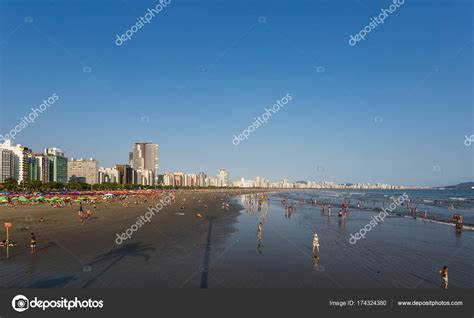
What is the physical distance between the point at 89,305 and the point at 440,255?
75.4 feet

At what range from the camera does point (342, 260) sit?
19.7 m

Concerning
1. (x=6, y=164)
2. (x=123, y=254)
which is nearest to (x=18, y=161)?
(x=6, y=164)

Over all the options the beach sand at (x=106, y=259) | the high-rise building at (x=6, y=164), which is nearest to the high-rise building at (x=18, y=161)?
the high-rise building at (x=6, y=164)

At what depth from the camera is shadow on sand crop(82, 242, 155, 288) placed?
1748cm

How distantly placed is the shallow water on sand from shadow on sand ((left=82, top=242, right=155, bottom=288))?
15.3 ft

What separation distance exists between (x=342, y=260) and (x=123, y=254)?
45.4 ft

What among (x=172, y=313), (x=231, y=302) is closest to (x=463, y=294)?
(x=231, y=302)

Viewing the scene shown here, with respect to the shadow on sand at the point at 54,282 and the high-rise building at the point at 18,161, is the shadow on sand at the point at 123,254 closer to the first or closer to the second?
the shadow on sand at the point at 54,282

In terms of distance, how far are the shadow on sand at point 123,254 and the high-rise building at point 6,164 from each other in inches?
7957

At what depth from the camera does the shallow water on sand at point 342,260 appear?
50.6 ft

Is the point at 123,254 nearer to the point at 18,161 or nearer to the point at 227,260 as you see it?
the point at 227,260

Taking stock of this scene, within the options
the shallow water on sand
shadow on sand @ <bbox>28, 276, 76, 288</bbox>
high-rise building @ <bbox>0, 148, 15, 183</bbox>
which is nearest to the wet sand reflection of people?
the shallow water on sand

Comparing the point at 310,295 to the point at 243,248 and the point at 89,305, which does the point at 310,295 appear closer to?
the point at 89,305

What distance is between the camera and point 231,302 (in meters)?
10.2
